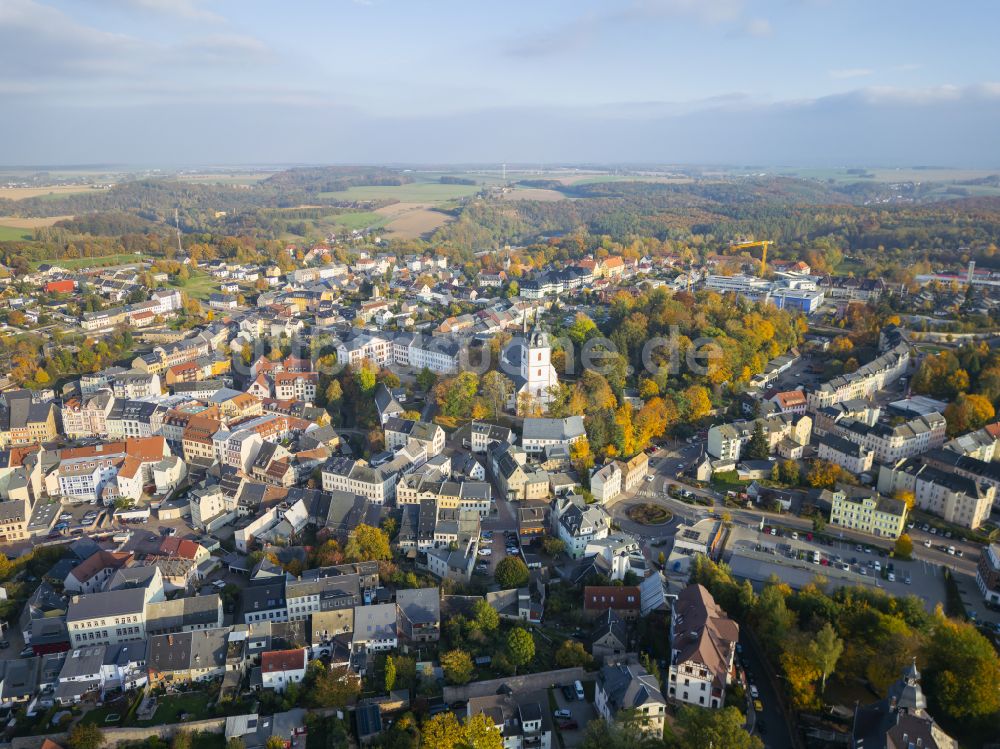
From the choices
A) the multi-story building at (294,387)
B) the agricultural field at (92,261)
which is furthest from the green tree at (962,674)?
the agricultural field at (92,261)

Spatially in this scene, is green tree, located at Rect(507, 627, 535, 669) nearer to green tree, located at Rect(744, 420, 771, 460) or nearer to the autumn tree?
green tree, located at Rect(744, 420, 771, 460)

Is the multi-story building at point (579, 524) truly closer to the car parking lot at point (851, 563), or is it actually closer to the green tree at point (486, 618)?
the car parking lot at point (851, 563)

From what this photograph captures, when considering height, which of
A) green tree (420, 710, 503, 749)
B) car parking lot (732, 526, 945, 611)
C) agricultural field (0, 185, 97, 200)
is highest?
agricultural field (0, 185, 97, 200)

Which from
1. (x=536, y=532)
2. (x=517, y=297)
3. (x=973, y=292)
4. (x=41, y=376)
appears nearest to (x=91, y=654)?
(x=536, y=532)

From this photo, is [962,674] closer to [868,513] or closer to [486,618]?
[868,513]

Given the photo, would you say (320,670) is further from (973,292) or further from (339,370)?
(973,292)

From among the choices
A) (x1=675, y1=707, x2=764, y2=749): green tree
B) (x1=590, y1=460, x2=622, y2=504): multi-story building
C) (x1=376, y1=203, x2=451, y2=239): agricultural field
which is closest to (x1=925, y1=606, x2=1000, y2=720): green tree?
(x1=675, y1=707, x2=764, y2=749): green tree

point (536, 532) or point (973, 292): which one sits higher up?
point (973, 292)
